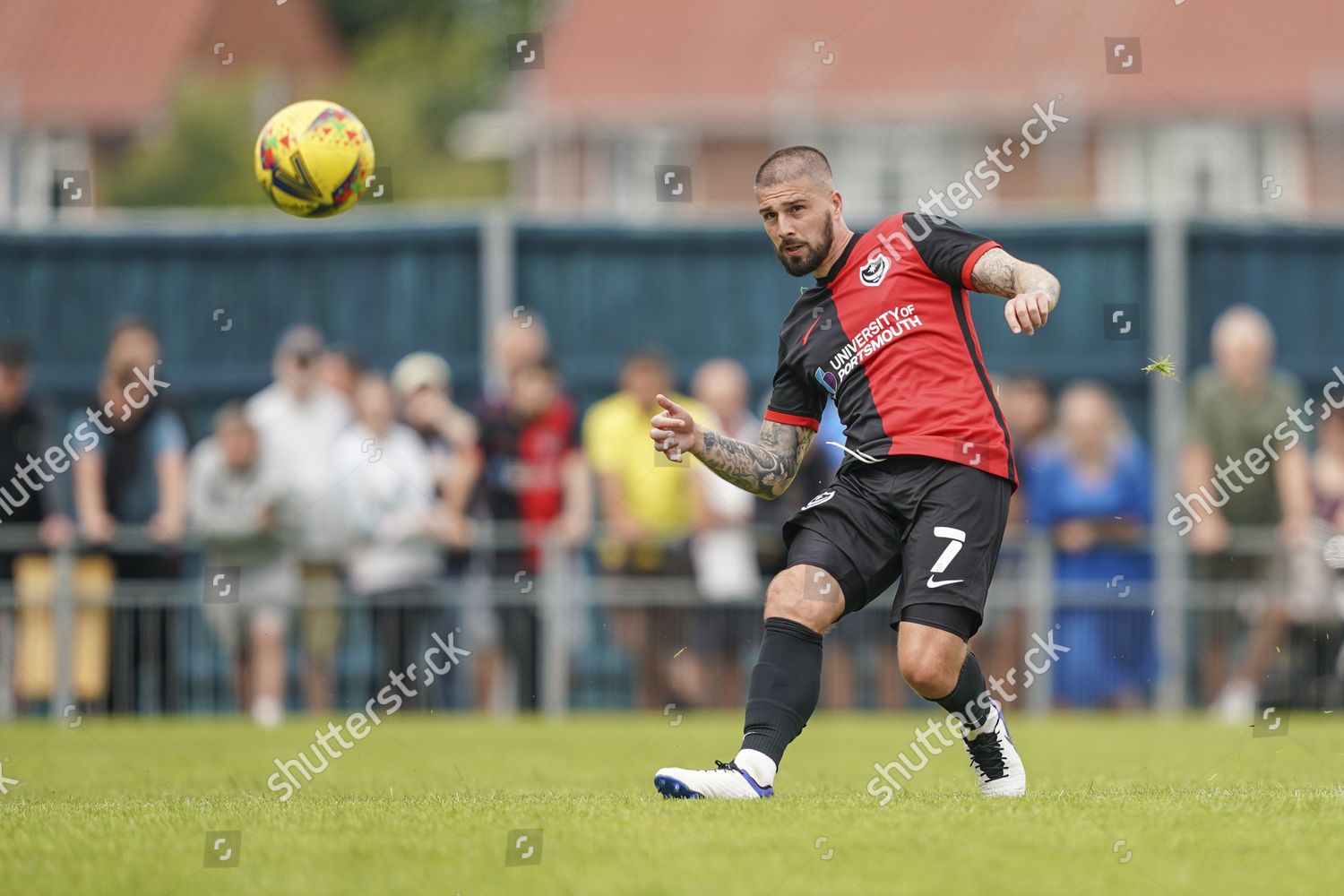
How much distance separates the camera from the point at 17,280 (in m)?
16.8

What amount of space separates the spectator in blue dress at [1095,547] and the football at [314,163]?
22.1 feet

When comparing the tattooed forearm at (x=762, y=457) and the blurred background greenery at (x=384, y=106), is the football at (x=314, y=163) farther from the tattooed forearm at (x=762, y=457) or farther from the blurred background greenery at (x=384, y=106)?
the blurred background greenery at (x=384, y=106)

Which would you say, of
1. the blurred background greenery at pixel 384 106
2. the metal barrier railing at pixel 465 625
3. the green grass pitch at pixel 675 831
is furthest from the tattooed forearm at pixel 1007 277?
the blurred background greenery at pixel 384 106

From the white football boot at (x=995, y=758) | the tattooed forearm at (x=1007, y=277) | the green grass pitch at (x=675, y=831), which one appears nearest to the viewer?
the green grass pitch at (x=675, y=831)

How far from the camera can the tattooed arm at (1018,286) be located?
21.3 ft

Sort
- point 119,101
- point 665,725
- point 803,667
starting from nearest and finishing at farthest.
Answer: point 803,667 < point 665,725 < point 119,101

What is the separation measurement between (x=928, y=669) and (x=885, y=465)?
78 cm

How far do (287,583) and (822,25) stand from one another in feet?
113

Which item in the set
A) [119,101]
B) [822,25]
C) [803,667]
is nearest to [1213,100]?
[822,25]

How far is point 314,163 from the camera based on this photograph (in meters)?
9.38

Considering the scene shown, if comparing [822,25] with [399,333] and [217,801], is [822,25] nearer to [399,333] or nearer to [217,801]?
[399,333]

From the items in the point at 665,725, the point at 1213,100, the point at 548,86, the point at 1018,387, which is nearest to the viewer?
the point at 665,725

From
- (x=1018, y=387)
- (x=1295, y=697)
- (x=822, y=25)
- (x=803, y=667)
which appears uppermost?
(x=822, y=25)

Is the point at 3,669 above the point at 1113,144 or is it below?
below
